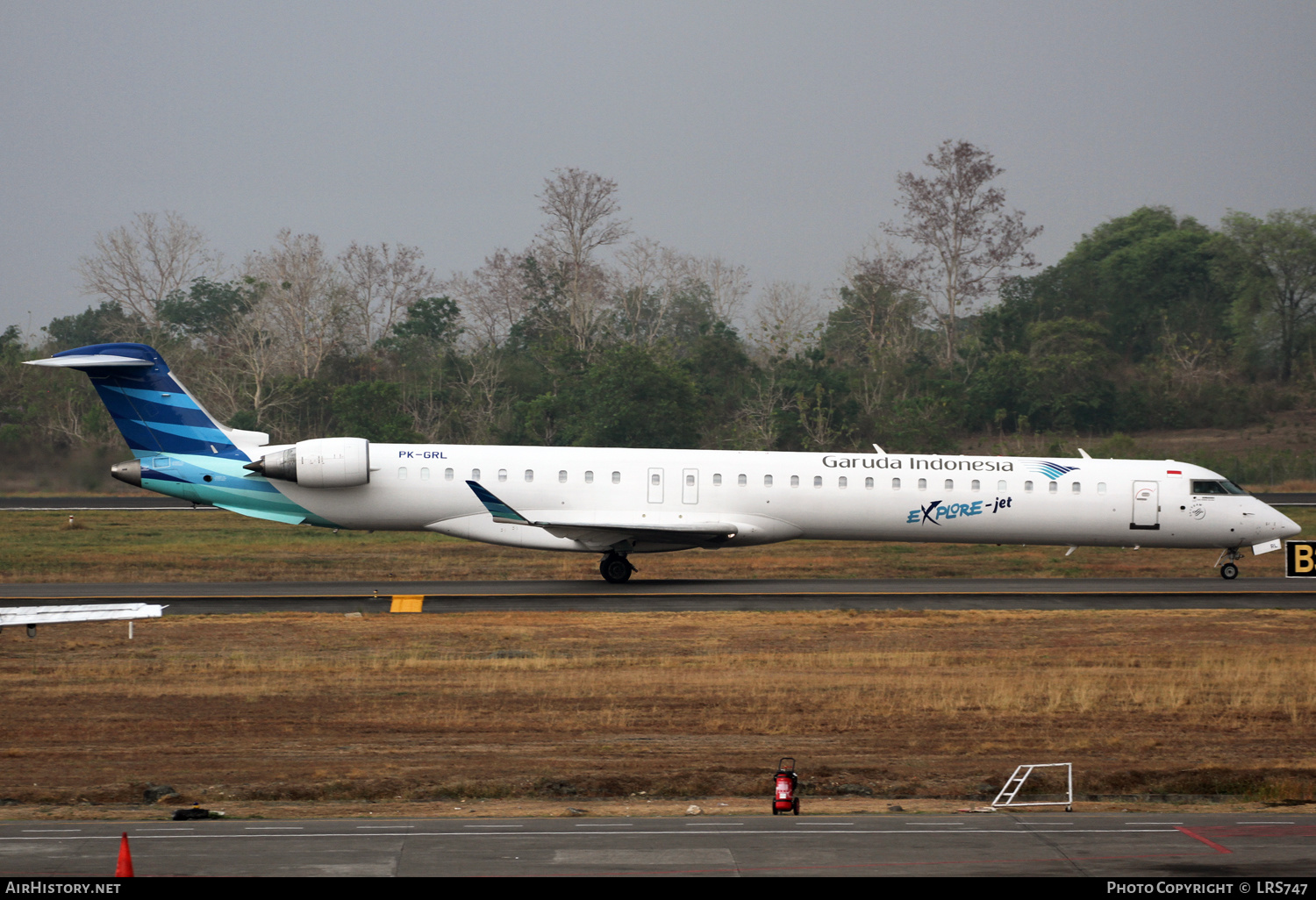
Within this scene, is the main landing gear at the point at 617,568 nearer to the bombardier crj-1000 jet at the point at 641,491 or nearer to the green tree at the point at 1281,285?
the bombardier crj-1000 jet at the point at 641,491

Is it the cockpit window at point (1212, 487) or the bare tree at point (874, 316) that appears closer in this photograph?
the cockpit window at point (1212, 487)

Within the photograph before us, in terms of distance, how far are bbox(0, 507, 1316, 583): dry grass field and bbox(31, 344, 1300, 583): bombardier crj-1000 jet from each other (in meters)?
2.96

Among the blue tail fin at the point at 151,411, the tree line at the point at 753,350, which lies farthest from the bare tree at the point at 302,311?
the blue tail fin at the point at 151,411

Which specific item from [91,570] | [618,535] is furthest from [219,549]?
[618,535]

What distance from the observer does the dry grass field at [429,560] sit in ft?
104

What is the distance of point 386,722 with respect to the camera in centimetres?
1675

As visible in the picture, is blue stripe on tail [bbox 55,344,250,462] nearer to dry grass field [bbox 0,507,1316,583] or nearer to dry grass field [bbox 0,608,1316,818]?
dry grass field [bbox 0,507,1316,583]

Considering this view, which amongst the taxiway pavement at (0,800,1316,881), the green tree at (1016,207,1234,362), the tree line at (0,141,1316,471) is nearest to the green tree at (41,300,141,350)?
the tree line at (0,141,1316,471)

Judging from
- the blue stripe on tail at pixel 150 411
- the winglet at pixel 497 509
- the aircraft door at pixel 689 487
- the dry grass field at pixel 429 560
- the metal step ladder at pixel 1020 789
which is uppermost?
the blue stripe on tail at pixel 150 411

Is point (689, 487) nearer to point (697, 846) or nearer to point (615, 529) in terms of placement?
point (615, 529)

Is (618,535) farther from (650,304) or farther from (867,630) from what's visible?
(650,304)

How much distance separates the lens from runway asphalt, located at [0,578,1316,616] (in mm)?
25956

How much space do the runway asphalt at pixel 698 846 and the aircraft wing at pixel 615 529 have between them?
16.0 meters

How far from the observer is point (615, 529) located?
28.1 m
